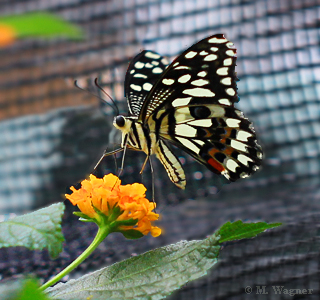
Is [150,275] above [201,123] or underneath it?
underneath

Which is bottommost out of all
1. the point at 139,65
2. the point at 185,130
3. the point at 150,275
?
the point at 150,275

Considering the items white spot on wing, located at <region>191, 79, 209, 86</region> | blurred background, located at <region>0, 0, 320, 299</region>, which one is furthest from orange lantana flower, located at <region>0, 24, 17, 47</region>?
blurred background, located at <region>0, 0, 320, 299</region>

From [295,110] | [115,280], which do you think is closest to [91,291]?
[115,280]

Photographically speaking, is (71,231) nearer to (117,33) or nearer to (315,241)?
(315,241)

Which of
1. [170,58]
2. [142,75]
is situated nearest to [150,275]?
[142,75]

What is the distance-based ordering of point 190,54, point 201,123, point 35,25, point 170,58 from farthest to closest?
point 170,58
point 201,123
point 190,54
point 35,25

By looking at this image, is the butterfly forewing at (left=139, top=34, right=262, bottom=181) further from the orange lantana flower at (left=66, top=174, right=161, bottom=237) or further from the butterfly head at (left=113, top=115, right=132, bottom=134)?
the orange lantana flower at (left=66, top=174, right=161, bottom=237)

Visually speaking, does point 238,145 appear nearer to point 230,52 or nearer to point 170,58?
point 230,52
